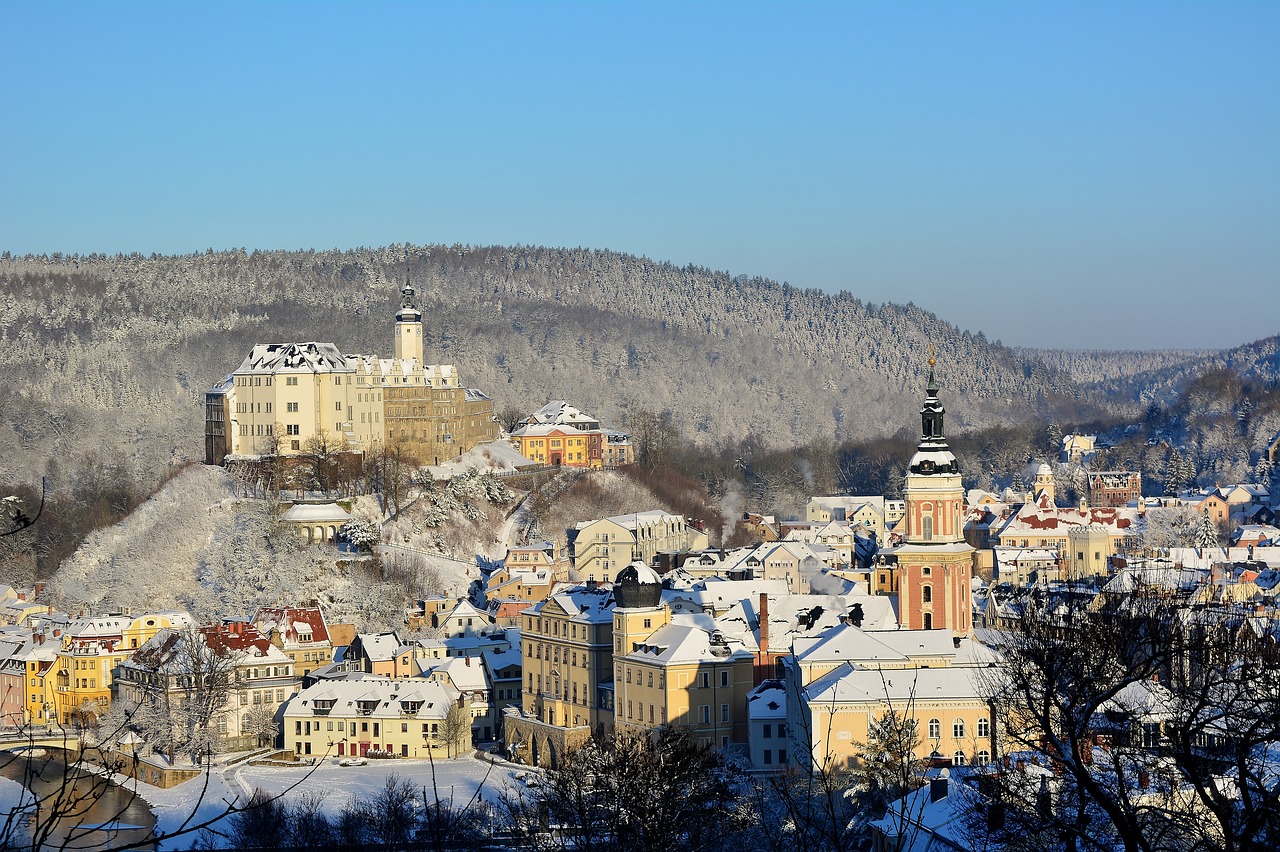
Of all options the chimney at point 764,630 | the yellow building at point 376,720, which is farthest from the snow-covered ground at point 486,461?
the chimney at point 764,630

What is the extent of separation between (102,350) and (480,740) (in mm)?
113941

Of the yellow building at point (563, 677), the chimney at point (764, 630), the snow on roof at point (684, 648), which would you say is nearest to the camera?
the snow on roof at point (684, 648)

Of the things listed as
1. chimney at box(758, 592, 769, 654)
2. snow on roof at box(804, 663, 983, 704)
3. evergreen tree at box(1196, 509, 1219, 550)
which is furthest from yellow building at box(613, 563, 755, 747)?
evergreen tree at box(1196, 509, 1219, 550)

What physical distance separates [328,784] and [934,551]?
18895mm

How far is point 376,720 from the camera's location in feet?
206

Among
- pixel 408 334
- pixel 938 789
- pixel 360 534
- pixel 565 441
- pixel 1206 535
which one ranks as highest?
pixel 408 334

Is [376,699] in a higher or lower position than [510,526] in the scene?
lower

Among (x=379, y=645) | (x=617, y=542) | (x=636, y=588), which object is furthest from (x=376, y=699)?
(x=617, y=542)

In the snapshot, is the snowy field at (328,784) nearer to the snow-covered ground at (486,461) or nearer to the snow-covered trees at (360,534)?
the snow-covered trees at (360,534)

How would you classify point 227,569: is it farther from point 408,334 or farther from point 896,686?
point 896,686

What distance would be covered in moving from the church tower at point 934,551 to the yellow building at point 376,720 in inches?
582

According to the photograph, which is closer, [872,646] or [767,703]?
[872,646]

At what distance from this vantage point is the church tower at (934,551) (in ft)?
191

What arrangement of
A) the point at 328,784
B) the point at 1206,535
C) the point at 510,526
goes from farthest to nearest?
1. the point at 1206,535
2. the point at 510,526
3. the point at 328,784
